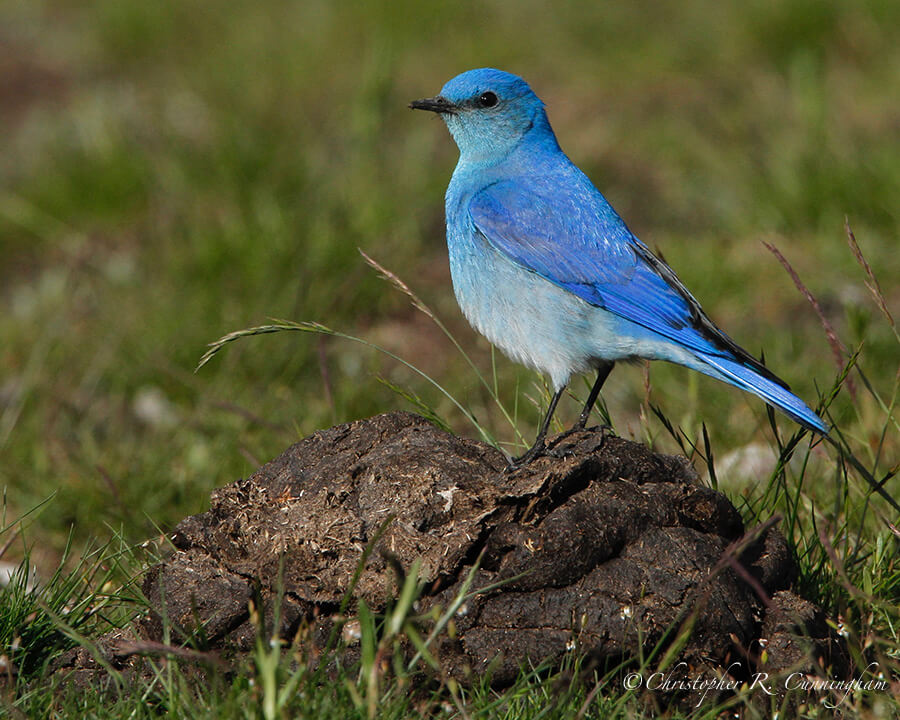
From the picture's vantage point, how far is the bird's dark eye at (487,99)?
4711 millimetres

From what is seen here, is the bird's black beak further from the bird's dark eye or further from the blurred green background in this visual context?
the blurred green background

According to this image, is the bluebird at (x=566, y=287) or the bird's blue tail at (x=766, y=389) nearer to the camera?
the bird's blue tail at (x=766, y=389)

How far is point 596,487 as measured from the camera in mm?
3297

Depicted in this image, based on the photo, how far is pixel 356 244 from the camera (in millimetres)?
6605

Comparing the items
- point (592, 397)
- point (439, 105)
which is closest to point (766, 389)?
point (592, 397)

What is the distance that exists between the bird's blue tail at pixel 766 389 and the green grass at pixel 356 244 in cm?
19

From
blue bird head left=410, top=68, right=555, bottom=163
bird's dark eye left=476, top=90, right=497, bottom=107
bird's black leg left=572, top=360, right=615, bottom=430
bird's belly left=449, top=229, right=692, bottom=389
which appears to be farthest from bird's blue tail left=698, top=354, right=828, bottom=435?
bird's dark eye left=476, top=90, right=497, bottom=107

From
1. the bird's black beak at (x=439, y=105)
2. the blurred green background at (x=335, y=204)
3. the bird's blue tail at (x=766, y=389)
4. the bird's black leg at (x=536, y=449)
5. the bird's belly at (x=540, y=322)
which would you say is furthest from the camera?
the blurred green background at (x=335, y=204)

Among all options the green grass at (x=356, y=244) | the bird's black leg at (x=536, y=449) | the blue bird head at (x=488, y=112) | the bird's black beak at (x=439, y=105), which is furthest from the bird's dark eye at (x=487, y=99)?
the bird's black leg at (x=536, y=449)

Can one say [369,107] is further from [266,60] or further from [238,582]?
[238,582]

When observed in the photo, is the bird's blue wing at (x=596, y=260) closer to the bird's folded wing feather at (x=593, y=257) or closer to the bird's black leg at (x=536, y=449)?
the bird's folded wing feather at (x=593, y=257)

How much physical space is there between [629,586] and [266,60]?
7440 mm

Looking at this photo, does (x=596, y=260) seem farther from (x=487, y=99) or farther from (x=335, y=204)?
(x=335, y=204)

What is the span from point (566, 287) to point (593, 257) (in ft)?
0.48
